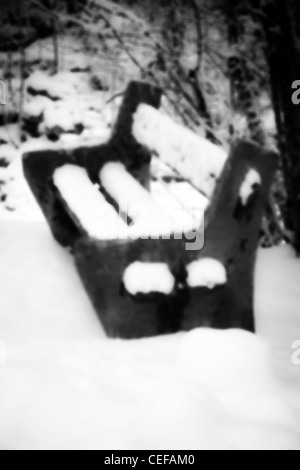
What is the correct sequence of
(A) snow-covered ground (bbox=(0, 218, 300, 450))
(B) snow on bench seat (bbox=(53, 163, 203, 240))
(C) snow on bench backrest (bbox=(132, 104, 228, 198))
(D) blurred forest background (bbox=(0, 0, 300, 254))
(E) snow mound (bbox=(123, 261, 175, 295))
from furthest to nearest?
1. (D) blurred forest background (bbox=(0, 0, 300, 254))
2. (C) snow on bench backrest (bbox=(132, 104, 228, 198))
3. (B) snow on bench seat (bbox=(53, 163, 203, 240))
4. (E) snow mound (bbox=(123, 261, 175, 295))
5. (A) snow-covered ground (bbox=(0, 218, 300, 450))

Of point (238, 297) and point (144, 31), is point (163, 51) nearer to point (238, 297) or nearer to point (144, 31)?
point (144, 31)

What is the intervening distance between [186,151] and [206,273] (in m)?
0.61

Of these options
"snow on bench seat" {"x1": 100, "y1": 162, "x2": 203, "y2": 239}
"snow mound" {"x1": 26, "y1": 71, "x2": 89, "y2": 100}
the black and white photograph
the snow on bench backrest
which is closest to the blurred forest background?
the black and white photograph

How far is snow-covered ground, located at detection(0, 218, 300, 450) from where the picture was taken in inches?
38.3

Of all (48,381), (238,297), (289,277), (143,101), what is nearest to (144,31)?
(143,101)

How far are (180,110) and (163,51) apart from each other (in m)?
0.50

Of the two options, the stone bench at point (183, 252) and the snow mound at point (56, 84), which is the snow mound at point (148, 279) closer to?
the stone bench at point (183, 252)

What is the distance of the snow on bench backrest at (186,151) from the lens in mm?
1744

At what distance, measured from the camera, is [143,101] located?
95.6 inches

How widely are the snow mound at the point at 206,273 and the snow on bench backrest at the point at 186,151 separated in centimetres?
30

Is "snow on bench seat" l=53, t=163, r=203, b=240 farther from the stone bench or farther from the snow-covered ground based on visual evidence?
the snow-covered ground

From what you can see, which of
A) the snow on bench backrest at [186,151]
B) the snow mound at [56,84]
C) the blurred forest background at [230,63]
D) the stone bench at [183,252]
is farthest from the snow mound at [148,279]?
the snow mound at [56,84]

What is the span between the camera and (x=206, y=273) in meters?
1.61

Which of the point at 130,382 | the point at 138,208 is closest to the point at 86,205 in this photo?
the point at 138,208
